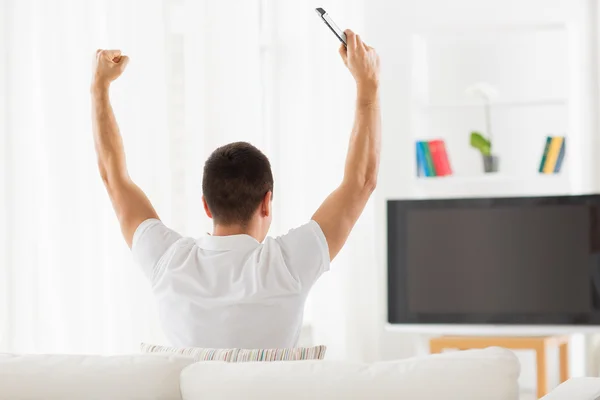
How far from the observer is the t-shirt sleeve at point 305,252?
1772mm

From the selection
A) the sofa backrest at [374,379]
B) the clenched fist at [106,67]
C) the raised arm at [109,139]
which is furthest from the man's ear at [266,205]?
the sofa backrest at [374,379]

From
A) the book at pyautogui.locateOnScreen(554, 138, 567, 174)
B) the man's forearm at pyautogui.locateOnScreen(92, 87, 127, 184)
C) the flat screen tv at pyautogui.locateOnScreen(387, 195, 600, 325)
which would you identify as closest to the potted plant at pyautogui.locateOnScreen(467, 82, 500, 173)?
the book at pyautogui.locateOnScreen(554, 138, 567, 174)

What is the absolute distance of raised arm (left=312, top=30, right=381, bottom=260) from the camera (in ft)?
6.28

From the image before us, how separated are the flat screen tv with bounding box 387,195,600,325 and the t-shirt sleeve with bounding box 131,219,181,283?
227 centimetres

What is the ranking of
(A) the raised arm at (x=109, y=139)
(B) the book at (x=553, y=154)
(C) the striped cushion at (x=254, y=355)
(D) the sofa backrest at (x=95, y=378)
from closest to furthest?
(D) the sofa backrest at (x=95, y=378) < (C) the striped cushion at (x=254, y=355) < (A) the raised arm at (x=109, y=139) < (B) the book at (x=553, y=154)

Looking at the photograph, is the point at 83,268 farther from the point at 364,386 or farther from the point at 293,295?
the point at 364,386

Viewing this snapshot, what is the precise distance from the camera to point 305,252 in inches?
Result: 70.2

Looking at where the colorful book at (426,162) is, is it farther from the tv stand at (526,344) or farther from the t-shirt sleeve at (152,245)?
the t-shirt sleeve at (152,245)

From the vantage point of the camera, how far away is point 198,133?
4098 millimetres

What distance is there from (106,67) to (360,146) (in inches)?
25.6

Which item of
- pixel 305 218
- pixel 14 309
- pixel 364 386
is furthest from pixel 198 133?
pixel 364 386

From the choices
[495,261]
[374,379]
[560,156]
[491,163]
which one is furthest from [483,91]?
[374,379]

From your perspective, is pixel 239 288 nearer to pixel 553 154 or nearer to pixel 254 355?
pixel 254 355

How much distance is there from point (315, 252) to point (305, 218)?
277cm
